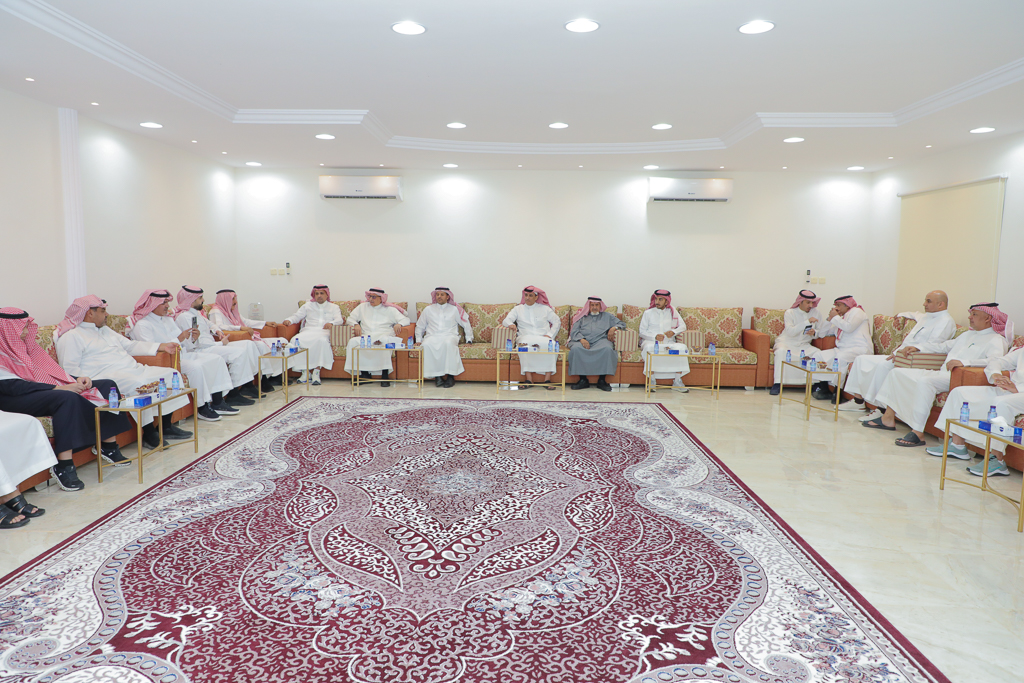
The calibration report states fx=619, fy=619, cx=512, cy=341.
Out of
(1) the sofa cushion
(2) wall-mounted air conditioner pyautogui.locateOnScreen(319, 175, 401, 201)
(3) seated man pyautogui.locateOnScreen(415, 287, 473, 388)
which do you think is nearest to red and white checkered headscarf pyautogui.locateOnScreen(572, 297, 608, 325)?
(1) the sofa cushion

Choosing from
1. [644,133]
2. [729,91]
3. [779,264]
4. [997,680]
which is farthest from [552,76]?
[779,264]

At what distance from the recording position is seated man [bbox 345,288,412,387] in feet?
26.3

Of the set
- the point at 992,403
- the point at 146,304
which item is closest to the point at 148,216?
the point at 146,304

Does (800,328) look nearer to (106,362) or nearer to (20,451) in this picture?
(106,362)

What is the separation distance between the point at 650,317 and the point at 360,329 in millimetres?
3877

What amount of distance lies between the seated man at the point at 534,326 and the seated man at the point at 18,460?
17.1 feet

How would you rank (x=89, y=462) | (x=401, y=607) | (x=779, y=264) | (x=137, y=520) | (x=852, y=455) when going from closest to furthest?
(x=401, y=607), (x=137, y=520), (x=89, y=462), (x=852, y=455), (x=779, y=264)

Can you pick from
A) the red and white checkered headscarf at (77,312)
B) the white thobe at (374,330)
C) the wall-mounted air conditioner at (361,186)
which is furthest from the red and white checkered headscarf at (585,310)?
the red and white checkered headscarf at (77,312)

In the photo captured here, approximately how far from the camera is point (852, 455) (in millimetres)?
5156

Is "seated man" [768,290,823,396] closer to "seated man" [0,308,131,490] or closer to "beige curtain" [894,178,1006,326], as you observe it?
"beige curtain" [894,178,1006,326]

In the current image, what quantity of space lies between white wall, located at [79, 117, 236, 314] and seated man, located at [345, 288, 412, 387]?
2.15m

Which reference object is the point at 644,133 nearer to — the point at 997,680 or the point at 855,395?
the point at 855,395

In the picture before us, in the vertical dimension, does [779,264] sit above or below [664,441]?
above

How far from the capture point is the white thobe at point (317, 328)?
26.2 ft
